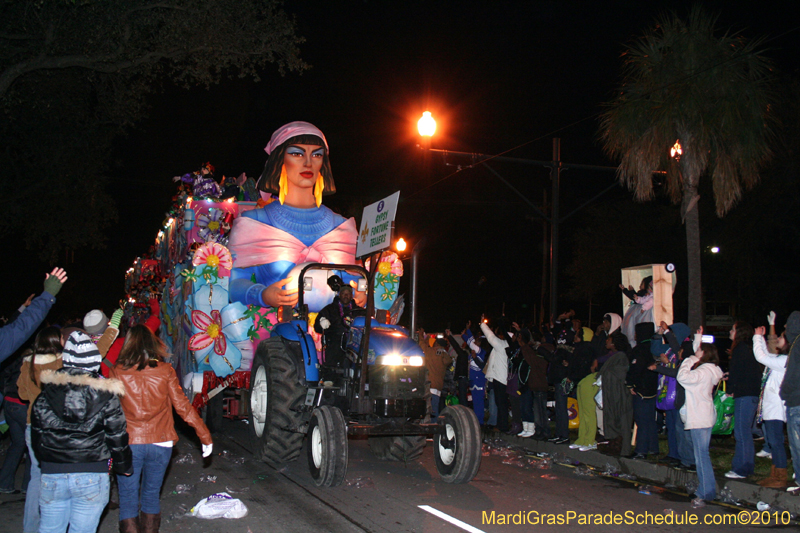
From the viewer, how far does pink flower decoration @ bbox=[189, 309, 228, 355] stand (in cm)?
960

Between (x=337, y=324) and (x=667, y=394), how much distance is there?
14.3ft

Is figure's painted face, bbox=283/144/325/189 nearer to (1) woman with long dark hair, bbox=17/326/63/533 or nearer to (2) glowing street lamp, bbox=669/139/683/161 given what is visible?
(1) woman with long dark hair, bbox=17/326/63/533

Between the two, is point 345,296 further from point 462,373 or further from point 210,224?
point 462,373

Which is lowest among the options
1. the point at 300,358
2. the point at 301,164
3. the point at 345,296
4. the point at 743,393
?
the point at 743,393

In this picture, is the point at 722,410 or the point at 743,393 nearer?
the point at 743,393

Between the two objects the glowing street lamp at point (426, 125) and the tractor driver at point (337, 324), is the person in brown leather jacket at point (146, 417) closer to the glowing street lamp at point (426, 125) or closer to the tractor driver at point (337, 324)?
the tractor driver at point (337, 324)

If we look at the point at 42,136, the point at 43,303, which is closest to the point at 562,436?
the point at 43,303

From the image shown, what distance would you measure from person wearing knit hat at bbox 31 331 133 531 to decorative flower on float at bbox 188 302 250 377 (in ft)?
17.8

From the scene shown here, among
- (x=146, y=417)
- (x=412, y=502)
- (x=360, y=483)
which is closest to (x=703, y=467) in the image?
(x=412, y=502)

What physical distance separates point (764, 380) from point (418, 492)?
4.28 meters

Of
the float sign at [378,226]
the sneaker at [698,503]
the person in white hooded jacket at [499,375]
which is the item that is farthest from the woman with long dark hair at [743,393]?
the float sign at [378,226]

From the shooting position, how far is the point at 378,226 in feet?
24.7

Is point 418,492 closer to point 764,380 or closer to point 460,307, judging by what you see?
point 764,380

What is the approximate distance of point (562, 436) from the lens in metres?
10.6
